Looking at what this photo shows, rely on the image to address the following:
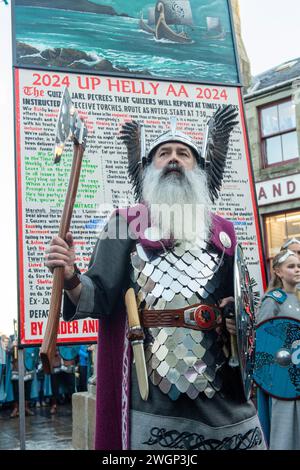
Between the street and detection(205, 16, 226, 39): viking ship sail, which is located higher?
detection(205, 16, 226, 39): viking ship sail

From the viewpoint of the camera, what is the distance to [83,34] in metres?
4.02

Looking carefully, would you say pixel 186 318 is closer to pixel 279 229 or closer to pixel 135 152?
pixel 135 152

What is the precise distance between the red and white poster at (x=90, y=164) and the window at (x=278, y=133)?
8.81 m

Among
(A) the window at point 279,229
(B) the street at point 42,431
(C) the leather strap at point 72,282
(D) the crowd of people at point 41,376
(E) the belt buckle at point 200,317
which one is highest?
(A) the window at point 279,229

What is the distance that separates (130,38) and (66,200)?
6.66 feet

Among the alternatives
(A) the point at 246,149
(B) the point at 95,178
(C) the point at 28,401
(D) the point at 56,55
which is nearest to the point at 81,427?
(B) the point at 95,178

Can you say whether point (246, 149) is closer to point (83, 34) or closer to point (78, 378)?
point (83, 34)

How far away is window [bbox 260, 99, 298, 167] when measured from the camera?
42.0 feet

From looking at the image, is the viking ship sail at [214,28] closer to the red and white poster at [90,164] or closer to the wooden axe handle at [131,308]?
the red and white poster at [90,164]

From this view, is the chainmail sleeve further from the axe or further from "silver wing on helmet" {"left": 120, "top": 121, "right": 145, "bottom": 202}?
"silver wing on helmet" {"left": 120, "top": 121, "right": 145, "bottom": 202}

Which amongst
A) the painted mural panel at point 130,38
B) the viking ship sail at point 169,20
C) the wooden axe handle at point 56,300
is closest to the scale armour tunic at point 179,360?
the wooden axe handle at point 56,300

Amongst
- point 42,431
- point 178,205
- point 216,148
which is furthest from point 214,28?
point 42,431

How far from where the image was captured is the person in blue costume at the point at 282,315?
12.9ft

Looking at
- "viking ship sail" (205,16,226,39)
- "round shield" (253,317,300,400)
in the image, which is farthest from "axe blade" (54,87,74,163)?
"viking ship sail" (205,16,226,39)
